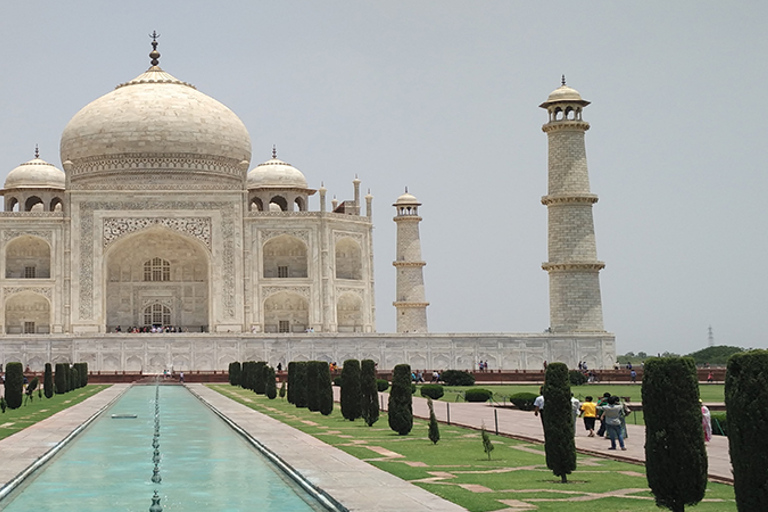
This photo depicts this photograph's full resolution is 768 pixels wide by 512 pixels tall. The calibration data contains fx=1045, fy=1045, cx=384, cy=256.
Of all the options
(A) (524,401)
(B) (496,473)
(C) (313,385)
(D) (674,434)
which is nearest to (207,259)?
(C) (313,385)

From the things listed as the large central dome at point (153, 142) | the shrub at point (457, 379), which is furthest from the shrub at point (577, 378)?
the large central dome at point (153, 142)

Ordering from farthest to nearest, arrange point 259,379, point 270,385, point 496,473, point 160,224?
point 160,224 → point 259,379 → point 270,385 → point 496,473

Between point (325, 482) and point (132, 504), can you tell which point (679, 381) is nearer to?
point (325, 482)

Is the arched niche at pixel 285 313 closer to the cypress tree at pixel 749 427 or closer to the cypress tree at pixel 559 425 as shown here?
the cypress tree at pixel 559 425

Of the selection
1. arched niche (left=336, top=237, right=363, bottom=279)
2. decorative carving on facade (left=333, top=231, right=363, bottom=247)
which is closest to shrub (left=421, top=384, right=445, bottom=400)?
decorative carving on facade (left=333, top=231, right=363, bottom=247)

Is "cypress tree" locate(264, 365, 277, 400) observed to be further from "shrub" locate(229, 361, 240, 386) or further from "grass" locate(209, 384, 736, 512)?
"grass" locate(209, 384, 736, 512)

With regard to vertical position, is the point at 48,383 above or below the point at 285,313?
below

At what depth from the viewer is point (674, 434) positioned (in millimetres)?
7480

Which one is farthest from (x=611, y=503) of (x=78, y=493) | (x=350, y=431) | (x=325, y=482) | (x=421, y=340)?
(x=421, y=340)

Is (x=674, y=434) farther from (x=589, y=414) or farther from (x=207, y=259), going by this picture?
(x=207, y=259)

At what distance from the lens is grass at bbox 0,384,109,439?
15570mm

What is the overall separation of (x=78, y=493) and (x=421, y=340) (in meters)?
Result: 23.8

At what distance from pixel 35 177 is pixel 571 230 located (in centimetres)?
2178

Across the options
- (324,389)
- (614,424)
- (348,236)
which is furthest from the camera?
(348,236)
